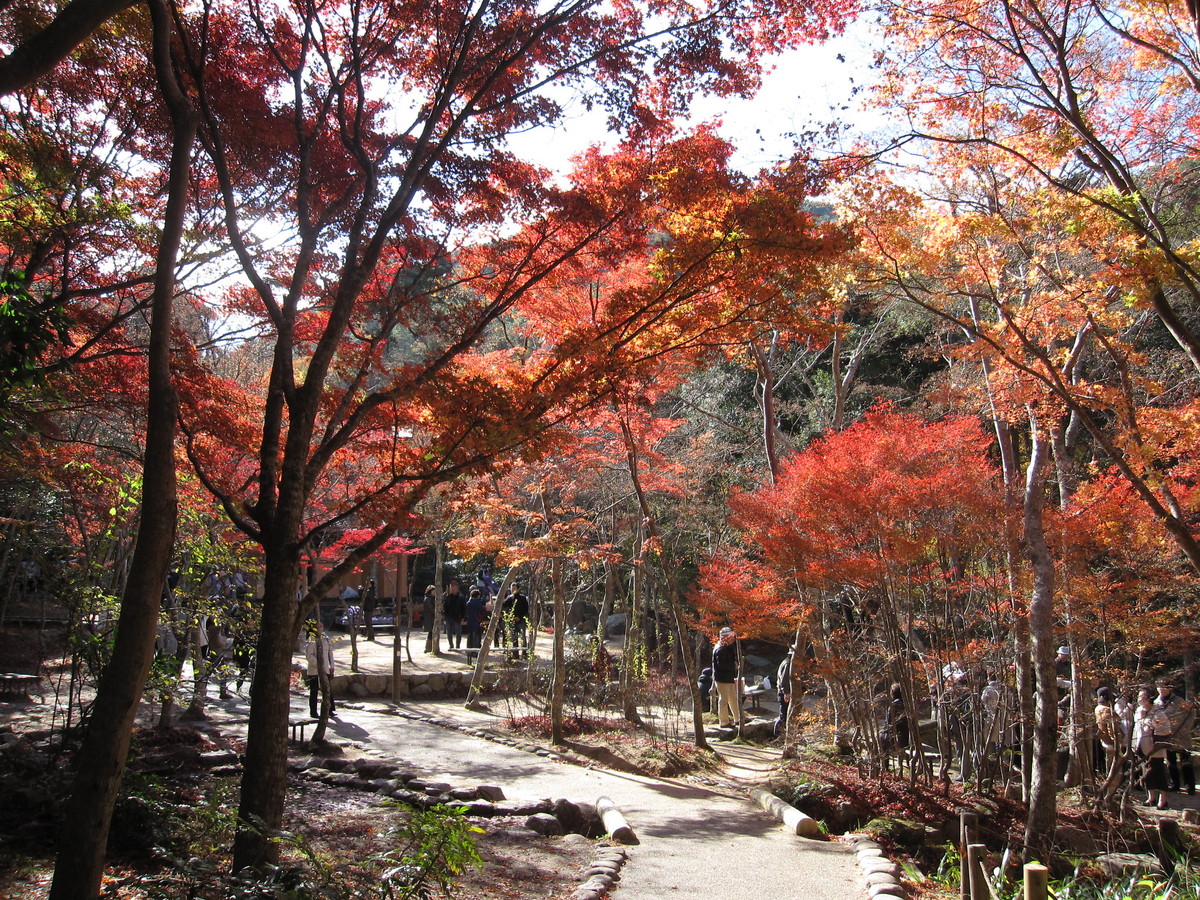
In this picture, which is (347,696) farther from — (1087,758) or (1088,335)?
(1088,335)

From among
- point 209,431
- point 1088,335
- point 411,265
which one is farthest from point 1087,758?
point 209,431

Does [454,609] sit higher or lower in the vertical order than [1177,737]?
higher

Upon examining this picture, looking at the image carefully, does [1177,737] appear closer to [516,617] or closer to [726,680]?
[726,680]

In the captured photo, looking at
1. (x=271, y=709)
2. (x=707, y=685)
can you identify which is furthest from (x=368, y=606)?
(x=271, y=709)

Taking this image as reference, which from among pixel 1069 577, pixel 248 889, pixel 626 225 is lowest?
pixel 248 889

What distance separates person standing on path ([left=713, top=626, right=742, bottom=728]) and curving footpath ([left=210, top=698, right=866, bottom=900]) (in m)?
3.53

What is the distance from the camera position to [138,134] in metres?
6.62

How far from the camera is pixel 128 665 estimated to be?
333cm

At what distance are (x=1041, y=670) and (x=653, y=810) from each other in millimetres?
4511

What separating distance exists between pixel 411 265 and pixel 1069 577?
29.1 ft

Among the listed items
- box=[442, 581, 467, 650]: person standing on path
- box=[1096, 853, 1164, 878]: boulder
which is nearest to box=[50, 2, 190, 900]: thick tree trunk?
box=[1096, 853, 1164, 878]: boulder

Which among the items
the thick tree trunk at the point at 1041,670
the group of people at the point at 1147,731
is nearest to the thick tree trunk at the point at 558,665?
the thick tree trunk at the point at 1041,670

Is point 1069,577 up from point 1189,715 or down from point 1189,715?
up

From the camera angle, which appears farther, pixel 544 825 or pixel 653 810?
pixel 653 810
